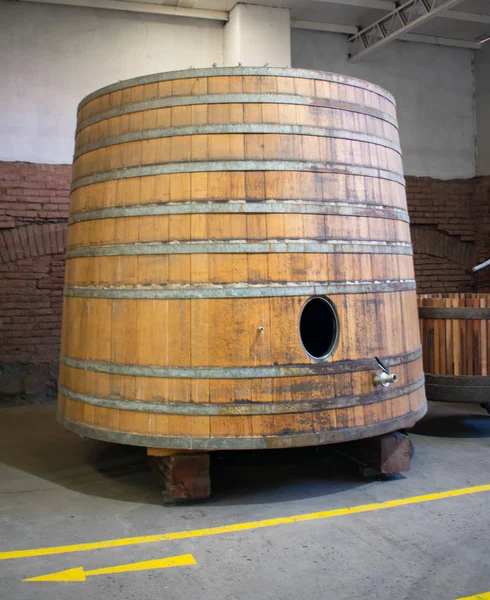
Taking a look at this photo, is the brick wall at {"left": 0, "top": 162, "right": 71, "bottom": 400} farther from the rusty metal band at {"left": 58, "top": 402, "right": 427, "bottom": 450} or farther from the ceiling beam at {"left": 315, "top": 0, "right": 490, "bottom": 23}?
the ceiling beam at {"left": 315, "top": 0, "right": 490, "bottom": 23}

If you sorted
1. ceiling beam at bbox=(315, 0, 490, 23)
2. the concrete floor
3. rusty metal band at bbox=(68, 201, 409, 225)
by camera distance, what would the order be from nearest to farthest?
the concrete floor
rusty metal band at bbox=(68, 201, 409, 225)
ceiling beam at bbox=(315, 0, 490, 23)

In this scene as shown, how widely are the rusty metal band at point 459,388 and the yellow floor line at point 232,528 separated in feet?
4.63

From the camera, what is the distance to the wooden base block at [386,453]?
4512mm

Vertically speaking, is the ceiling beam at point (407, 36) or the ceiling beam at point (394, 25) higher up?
the ceiling beam at point (407, 36)

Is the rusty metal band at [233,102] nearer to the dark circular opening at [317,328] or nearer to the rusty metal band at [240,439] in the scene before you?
the dark circular opening at [317,328]

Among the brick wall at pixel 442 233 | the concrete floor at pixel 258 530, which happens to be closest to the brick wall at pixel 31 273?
the concrete floor at pixel 258 530

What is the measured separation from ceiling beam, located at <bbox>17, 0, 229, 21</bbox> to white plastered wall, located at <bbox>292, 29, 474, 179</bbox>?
5.10 feet

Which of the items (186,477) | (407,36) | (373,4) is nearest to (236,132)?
(186,477)

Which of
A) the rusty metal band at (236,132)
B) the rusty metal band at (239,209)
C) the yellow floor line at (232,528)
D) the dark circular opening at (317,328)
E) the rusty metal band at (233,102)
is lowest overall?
the yellow floor line at (232,528)

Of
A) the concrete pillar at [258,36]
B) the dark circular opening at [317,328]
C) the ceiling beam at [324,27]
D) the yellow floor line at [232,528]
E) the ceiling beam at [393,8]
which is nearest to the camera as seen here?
the yellow floor line at [232,528]

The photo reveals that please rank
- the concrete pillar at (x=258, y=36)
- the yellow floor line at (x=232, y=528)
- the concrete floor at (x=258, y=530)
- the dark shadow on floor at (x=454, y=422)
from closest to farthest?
the concrete floor at (x=258, y=530), the yellow floor line at (x=232, y=528), the dark shadow on floor at (x=454, y=422), the concrete pillar at (x=258, y=36)

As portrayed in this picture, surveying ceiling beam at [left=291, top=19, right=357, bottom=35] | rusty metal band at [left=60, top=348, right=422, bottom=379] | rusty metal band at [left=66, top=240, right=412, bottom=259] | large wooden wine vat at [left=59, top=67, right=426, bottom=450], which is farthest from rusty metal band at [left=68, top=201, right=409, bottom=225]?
ceiling beam at [left=291, top=19, right=357, bottom=35]

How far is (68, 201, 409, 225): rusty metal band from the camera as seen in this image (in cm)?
400

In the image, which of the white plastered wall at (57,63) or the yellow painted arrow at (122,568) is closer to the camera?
the yellow painted arrow at (122,568)
